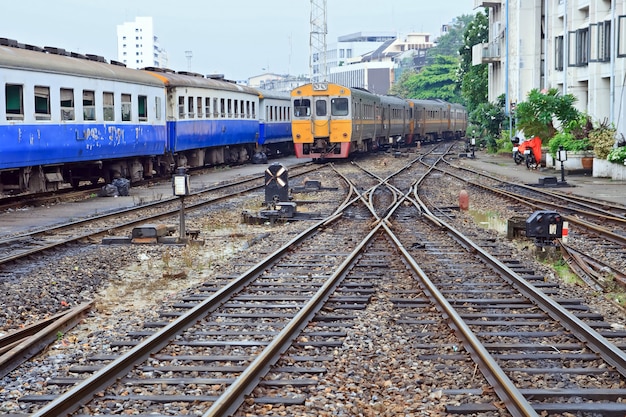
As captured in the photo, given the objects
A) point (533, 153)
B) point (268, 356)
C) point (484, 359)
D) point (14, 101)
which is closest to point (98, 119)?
point (14, 101)

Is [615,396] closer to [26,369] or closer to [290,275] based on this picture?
[26,369]

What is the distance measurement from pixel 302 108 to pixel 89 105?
1470 cm

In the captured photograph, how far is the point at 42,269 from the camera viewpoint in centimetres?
1055

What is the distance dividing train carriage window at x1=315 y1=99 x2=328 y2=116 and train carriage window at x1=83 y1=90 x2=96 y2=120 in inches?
562

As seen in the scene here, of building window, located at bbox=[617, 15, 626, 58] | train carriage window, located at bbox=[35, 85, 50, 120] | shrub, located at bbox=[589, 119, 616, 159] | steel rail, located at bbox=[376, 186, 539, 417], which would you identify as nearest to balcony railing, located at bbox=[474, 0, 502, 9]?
shrub, located at bbox=[589, 119, 616, 159]

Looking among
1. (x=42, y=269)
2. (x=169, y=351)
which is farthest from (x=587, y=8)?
(x=169, y=351)

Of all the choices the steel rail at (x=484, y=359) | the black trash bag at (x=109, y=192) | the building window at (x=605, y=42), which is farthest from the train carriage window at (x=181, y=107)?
the steel rail at (x=484, y=359)

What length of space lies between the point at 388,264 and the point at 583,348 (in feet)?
14.1

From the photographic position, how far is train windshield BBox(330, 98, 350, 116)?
109 ft

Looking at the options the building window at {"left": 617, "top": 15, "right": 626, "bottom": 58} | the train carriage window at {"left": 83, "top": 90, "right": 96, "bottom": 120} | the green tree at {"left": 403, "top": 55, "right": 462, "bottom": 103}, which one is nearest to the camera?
the train carriage window at {"left": 83, "top": 90, "right": 96, "bottom": 120}

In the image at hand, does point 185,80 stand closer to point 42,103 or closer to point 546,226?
point 42,103

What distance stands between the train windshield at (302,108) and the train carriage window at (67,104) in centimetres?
1554

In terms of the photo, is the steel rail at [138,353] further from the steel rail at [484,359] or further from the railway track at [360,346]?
the steel rail at [484,359]

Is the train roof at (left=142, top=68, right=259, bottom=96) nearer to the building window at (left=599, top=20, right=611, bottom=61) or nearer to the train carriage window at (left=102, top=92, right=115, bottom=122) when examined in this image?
the train carriage window at (left=102, top=92, right=115, bottom=122)
